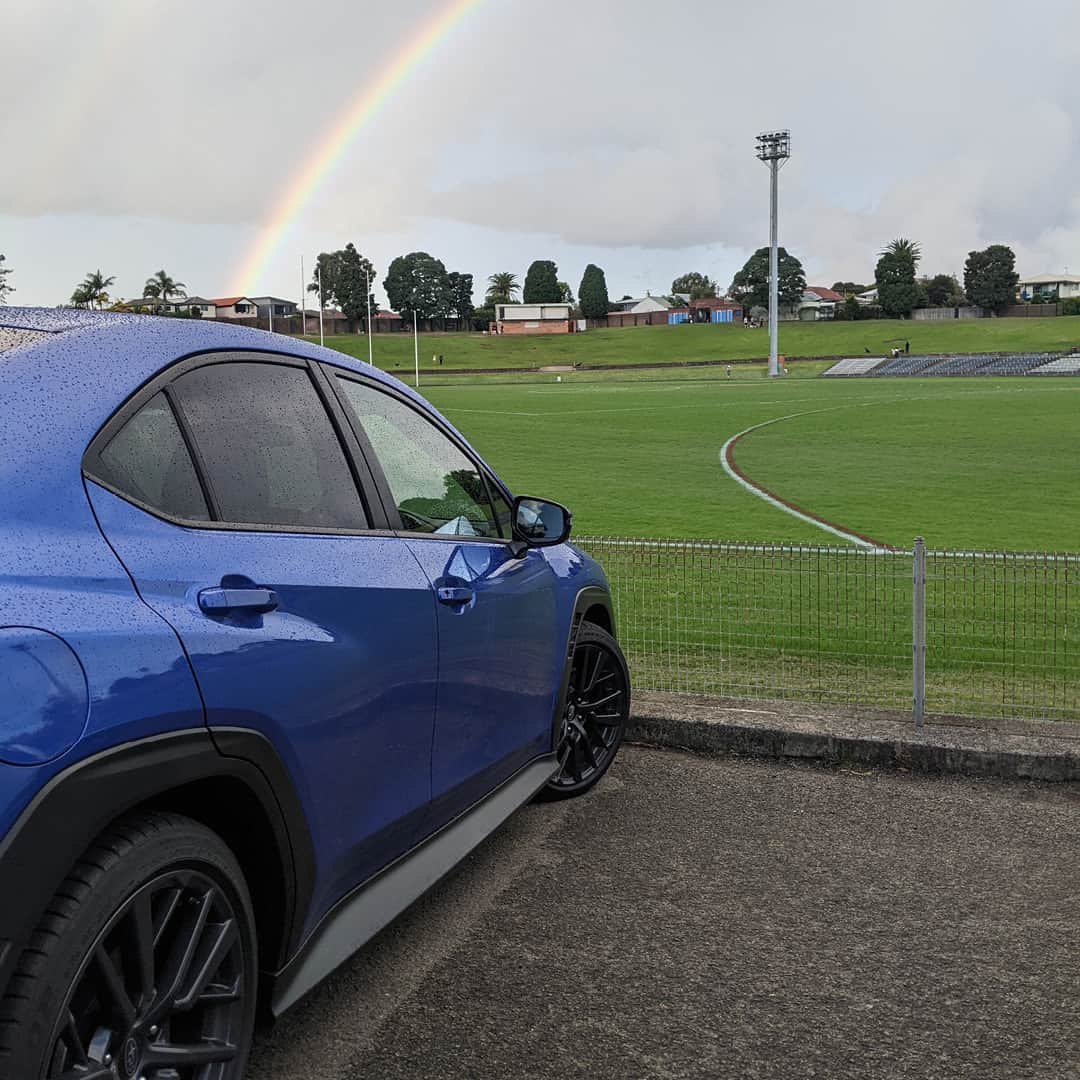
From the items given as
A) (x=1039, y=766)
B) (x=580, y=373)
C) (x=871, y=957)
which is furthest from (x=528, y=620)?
(x=580, y=373)

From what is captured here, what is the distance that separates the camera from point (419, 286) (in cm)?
16862

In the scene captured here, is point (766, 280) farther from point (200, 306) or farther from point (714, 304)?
point (200, 306)

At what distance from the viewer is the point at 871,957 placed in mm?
3586

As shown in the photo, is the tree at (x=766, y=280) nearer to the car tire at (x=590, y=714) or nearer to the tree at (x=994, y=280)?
the tree at (x=994, y=280)

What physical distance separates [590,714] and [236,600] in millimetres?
2800

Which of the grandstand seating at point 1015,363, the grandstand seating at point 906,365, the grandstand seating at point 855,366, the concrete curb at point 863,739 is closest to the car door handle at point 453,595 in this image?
the concrete curb at point 863,739

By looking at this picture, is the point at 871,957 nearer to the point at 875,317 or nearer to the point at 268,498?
the point at 268,498

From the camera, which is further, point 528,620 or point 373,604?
point 528,620

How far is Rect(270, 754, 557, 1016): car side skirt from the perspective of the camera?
277 centimetres

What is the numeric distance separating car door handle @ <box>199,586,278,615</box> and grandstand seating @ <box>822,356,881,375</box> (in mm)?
93509

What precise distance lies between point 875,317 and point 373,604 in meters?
155

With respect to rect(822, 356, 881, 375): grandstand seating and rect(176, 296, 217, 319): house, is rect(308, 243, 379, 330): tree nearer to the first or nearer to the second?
rect(176, 296, 217, 319): house

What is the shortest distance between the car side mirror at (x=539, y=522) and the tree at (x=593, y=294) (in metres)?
174

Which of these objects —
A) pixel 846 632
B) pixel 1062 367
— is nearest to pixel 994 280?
pixel 1062 367
